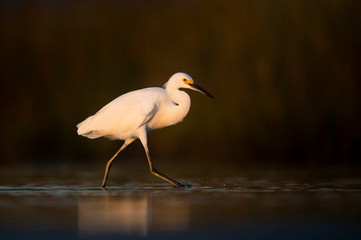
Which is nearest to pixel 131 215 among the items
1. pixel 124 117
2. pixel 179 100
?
pixel 124 117

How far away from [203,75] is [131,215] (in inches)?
296

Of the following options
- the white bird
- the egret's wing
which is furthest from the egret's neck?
the egret's wing

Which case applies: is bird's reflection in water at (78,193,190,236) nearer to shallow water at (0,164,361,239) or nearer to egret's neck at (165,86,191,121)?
shallow water at (0,164,361,239)

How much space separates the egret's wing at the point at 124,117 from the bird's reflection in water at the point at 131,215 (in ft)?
5.41

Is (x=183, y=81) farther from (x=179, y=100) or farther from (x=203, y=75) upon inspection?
(x=203, y=75)

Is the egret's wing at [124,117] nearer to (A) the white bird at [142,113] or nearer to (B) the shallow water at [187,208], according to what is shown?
(A) the white bird at [142,113]

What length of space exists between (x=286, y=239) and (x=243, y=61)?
8.65 metres

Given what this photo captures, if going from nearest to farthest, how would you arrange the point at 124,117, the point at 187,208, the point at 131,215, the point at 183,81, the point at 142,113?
the point at 131,215
the point at 187,208
the point at 142,113
the point at 124,117
the point at 183,81

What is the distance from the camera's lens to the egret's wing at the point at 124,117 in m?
9.43

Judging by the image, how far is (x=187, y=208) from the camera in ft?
22.3

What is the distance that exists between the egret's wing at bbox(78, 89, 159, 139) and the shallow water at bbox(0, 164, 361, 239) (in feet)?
2.35

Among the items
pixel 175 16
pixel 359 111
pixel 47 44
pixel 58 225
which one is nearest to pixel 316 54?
pixel 359 111

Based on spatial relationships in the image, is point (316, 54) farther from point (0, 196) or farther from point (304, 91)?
point (0, 196)

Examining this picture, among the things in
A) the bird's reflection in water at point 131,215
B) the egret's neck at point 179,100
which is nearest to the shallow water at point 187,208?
the bird's reflection in water at point 131,215
